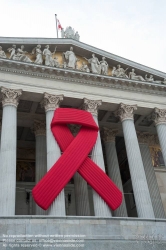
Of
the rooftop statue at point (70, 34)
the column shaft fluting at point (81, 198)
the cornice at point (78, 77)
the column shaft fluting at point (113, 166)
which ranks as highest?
the rooftop statue at point (70, 34)

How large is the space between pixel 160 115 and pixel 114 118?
3845 mm

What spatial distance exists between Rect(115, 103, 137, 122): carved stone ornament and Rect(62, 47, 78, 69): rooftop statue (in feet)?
14.0

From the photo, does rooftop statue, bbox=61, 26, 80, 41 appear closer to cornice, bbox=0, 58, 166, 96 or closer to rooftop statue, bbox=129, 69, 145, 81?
cornice, bbox=0, 58, 166, 96

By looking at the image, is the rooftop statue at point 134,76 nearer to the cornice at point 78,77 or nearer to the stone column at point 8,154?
the cornice at point 78,77

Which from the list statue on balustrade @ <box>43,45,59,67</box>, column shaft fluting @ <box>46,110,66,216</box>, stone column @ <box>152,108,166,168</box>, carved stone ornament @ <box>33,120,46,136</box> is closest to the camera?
column shaft fluting @ <box>46,110,66,216</box>

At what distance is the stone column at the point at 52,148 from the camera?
15.5 m

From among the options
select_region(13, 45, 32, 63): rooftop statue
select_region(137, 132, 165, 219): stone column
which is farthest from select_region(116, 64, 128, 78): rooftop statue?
select_region(13, 45, 32, 63): rooftop statue

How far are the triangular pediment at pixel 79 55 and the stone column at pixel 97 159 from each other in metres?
2.26

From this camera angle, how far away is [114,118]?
80.7ft

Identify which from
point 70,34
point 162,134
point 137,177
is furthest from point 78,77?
point 137,177

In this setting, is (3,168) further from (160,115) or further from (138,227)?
(160,115)

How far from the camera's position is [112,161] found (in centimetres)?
2323

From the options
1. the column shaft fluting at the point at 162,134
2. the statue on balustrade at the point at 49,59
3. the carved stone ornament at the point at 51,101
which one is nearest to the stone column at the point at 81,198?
the carved stone ornament at the point at 51,101

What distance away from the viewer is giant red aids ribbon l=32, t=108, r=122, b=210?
51.8 ft
